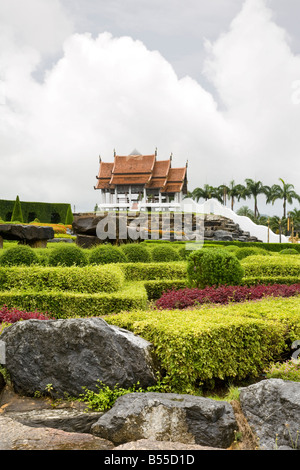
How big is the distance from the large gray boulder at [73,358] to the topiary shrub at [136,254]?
8.66 metres

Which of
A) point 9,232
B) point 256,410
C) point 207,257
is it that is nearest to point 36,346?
point 256,410

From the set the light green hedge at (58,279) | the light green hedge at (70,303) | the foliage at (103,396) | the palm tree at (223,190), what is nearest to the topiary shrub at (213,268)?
the light green hedge at (58,279)

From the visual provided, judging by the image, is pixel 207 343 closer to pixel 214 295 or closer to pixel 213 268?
pixel 214 295

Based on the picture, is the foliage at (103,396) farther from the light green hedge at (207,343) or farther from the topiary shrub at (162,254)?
the topiary shrub at (162,254)

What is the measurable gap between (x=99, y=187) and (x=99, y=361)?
39449mm

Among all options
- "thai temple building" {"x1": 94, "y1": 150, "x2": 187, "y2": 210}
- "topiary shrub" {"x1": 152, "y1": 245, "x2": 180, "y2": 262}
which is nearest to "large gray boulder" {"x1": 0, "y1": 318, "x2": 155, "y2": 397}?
"topiary shrub" {"x1": 152, "y1": 245, "x2": 180, "y2": 262}

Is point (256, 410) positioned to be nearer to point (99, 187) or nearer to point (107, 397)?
point (107, 397)

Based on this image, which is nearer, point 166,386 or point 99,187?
point 166,386

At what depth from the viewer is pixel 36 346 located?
15.1 feet

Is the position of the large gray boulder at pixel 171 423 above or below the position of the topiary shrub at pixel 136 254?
below

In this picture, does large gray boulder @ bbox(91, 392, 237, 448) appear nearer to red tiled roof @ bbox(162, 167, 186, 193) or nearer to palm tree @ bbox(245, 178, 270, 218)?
red tiled roof @ bbox(162, 167, 186, 193)

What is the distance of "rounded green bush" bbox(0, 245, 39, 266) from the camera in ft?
33.5

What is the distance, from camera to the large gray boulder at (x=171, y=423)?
360 cm

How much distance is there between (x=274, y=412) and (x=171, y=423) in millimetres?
956
